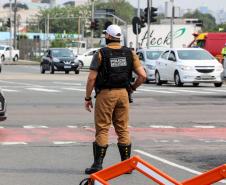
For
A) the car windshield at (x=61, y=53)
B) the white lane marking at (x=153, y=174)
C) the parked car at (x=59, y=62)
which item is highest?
the white lane marking at (x=153, y=174)

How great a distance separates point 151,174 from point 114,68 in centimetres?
340

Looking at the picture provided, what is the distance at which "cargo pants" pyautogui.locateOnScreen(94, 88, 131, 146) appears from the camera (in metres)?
9.78

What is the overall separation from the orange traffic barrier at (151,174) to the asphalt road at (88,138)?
2684 mm

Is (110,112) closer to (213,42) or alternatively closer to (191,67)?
(191,67)

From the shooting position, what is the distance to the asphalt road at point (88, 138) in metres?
10.3

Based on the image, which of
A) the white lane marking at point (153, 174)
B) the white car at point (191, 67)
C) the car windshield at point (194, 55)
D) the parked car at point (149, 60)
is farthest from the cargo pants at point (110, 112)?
the parked car at point (149, 60)

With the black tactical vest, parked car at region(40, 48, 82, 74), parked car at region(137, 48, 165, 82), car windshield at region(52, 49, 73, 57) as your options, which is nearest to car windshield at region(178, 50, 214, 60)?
parked car at region(137, 48, 165, 82)

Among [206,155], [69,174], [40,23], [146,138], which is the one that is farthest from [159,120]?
[40,23]

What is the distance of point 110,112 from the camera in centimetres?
983

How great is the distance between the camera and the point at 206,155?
11836mm

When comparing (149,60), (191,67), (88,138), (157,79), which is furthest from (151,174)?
(149,60)

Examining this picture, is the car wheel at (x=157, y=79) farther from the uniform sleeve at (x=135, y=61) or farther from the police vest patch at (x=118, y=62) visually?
the police vest patch at (x=118, y=62)

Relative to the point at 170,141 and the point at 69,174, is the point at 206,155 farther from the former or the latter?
the point at 69,174

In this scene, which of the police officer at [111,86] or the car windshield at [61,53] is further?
the car windshield at [61,53]
